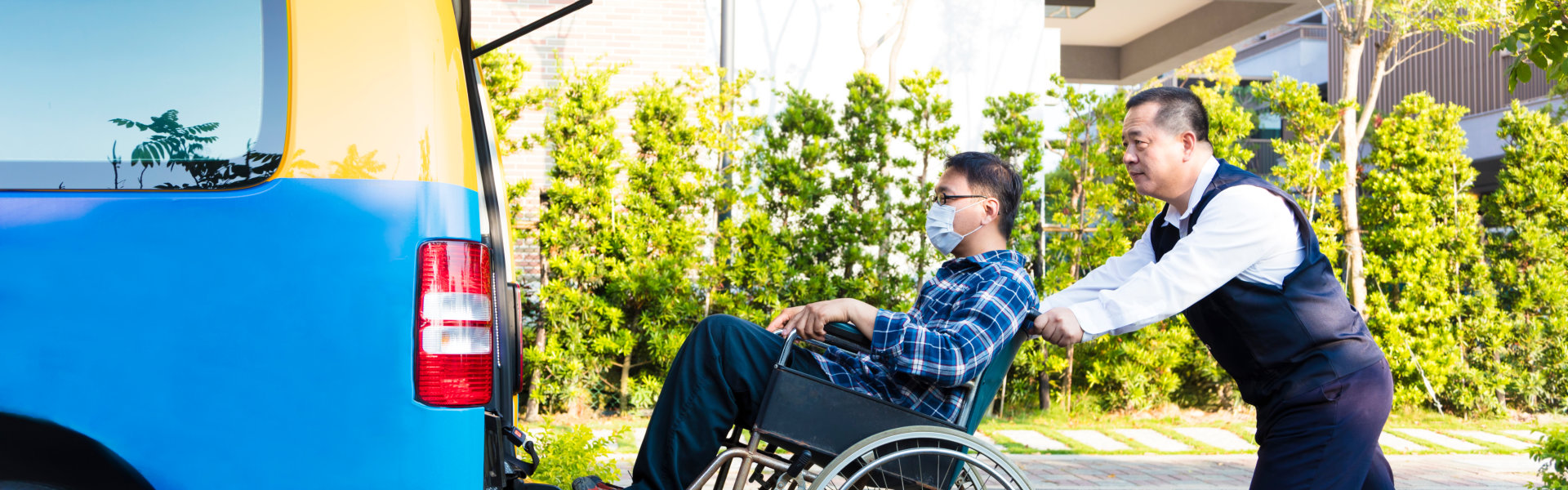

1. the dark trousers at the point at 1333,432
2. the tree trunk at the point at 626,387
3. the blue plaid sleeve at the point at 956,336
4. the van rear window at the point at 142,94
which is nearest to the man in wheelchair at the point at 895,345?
the blue plaid sleeve at the point at 956,336

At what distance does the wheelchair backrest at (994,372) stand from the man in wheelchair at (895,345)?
34mm

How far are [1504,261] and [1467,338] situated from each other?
0.62 metres

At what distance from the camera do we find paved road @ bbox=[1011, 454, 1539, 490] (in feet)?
17.1

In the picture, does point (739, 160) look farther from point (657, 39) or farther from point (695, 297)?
point (657, 39)

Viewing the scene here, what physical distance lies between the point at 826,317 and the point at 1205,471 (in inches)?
147

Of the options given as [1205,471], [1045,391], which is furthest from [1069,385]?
[1205,471]

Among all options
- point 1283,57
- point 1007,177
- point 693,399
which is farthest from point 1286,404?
point 1283,57

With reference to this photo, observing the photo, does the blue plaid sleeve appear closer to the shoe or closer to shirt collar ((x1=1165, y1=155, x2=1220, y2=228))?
shirt collar ((x1=1165, y1=155, x2=1220, y2=228))

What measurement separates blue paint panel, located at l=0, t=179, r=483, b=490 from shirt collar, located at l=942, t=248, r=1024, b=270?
1539 mm

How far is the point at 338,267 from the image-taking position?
1893 mm

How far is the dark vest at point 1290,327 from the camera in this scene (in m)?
2.30

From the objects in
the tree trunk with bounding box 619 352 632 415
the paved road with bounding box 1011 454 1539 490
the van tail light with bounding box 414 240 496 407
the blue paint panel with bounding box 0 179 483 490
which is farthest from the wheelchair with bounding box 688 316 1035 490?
the tree trunk with bounding box 619 352 632 415

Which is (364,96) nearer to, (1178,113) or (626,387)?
(1178,113)

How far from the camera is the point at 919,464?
8.30 ft
